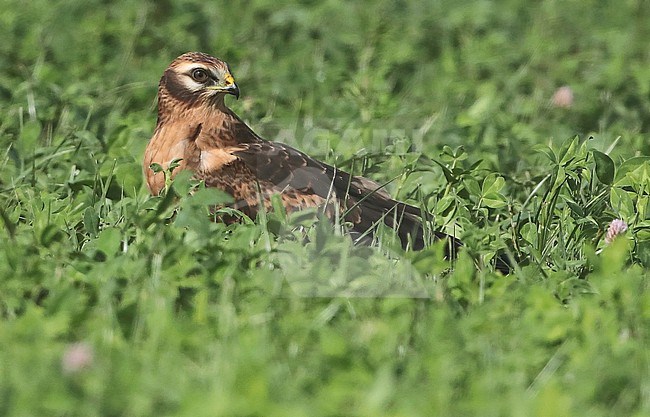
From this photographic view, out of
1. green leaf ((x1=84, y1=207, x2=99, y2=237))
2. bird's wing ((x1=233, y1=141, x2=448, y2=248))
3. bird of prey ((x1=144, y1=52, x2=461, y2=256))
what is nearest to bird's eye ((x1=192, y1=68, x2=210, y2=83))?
bird of prey ((x1=144, y1=52, x2=461, y2=256))

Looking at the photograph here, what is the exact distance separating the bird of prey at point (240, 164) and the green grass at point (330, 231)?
0.67 feet

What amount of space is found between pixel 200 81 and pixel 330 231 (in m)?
1.91

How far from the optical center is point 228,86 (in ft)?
22.4

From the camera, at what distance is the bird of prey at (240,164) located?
626 cm

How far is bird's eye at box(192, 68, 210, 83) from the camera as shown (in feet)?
22.7

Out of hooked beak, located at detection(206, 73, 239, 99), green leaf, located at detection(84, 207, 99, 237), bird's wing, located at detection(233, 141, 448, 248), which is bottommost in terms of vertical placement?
bird's wing, located at detection(233, 141, 448, 248)

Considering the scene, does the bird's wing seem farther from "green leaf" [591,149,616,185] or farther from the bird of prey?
"green leaf" [591,149,616,185]

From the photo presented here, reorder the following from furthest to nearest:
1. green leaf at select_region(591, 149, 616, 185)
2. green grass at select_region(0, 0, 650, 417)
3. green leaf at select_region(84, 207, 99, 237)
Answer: green leaf at select_region(591, 149, 616, 185), green leaf at select_region(84, 207, 99, 237), green grass at select_region(0, 0, 650, 417)

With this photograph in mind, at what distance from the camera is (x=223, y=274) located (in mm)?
4883

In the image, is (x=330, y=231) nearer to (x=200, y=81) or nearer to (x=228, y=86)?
(x=228, y=86)

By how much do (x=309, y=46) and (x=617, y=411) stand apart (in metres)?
6.25

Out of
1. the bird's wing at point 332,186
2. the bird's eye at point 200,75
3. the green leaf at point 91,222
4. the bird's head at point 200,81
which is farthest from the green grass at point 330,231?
the bird's eye at point 200,75

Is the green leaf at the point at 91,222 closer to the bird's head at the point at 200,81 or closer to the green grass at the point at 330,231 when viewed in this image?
the green grass at the point at 330,231

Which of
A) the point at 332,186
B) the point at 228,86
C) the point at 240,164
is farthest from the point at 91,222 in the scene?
the point at 228,86
